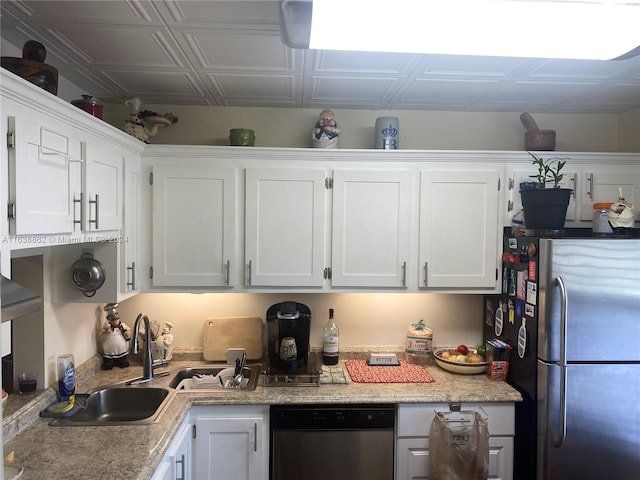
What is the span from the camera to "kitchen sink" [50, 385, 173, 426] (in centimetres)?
212

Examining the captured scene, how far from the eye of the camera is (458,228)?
2484 millimetres

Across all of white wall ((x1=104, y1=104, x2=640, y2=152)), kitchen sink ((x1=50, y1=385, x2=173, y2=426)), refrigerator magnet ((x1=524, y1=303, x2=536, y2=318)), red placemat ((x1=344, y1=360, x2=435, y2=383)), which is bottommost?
kitchen sink ((x1=50, y1=385, x2=173, y2=426))

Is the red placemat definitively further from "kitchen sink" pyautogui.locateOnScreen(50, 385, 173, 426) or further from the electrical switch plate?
"kitchen sink" pyautogui.locateOnScreen(50, 385, 173, 426)

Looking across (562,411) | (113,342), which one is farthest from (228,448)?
(562,411)

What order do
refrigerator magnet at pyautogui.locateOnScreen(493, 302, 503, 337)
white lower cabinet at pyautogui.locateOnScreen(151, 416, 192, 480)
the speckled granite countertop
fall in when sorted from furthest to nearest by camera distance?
refrigerator magnet at pyautogui.locateOnScreen(493, 302, 503, 337)
white lower cabinet at pyautogui.locateOnScreen(151, 416, 192, 480)
the speckled granite countertop

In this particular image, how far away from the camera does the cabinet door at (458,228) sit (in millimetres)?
2473

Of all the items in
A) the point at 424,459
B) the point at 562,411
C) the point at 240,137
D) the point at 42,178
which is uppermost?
the point at 240,137

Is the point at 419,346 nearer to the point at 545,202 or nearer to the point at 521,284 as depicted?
the point at 521,284

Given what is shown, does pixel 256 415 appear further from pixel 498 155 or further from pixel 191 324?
pixel 498 155

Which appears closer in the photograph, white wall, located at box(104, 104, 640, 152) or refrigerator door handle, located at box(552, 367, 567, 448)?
refrigerator door handle, located at box(552, 367, 567, 448)

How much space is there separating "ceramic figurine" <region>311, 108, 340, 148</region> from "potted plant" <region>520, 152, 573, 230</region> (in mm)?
1058

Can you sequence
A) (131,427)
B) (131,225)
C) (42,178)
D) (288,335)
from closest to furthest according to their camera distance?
(42,178) < (131,427) < (131,225) < (288,335)

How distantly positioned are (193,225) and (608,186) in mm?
2305

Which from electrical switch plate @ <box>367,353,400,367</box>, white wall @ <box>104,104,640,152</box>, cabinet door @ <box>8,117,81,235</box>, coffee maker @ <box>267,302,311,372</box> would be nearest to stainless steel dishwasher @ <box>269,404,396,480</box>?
coffee maker @ <box>267,302,311,372</box>
